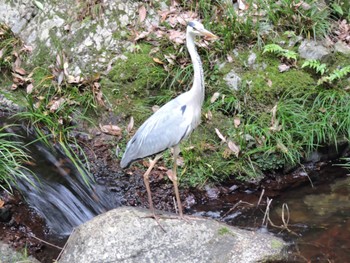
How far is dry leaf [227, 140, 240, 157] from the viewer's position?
228 inches

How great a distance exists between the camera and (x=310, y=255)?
464 centimetres

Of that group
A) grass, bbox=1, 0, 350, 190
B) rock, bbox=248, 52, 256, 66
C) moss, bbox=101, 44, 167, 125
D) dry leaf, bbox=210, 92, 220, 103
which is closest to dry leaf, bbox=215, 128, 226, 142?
grass, bbox=1, 0, 350, 190

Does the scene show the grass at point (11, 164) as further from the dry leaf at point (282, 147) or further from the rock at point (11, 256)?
the dry leaf at point (282, 147)

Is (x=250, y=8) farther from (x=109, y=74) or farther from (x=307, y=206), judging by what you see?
(x=307, y=206)

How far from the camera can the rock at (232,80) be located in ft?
20.5

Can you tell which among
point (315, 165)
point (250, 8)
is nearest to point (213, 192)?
point (315, 165)

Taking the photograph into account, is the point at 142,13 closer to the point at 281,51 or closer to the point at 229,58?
the point at 229,58

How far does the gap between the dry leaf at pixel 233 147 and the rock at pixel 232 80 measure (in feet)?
2.46

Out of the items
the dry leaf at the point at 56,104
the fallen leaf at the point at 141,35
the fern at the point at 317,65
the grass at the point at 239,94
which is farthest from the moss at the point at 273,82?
the dry leaf at the point at 56,104

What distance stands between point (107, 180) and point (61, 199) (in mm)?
580

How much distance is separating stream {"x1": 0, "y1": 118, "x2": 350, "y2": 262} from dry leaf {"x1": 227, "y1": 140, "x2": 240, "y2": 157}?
36 cm

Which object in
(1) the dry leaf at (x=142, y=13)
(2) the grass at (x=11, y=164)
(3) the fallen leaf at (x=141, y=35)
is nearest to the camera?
(2) the grass at (x=11, y=164)

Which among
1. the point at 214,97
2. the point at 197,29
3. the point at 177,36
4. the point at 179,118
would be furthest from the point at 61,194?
the point at 177,36

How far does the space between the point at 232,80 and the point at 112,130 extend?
1542 mm
